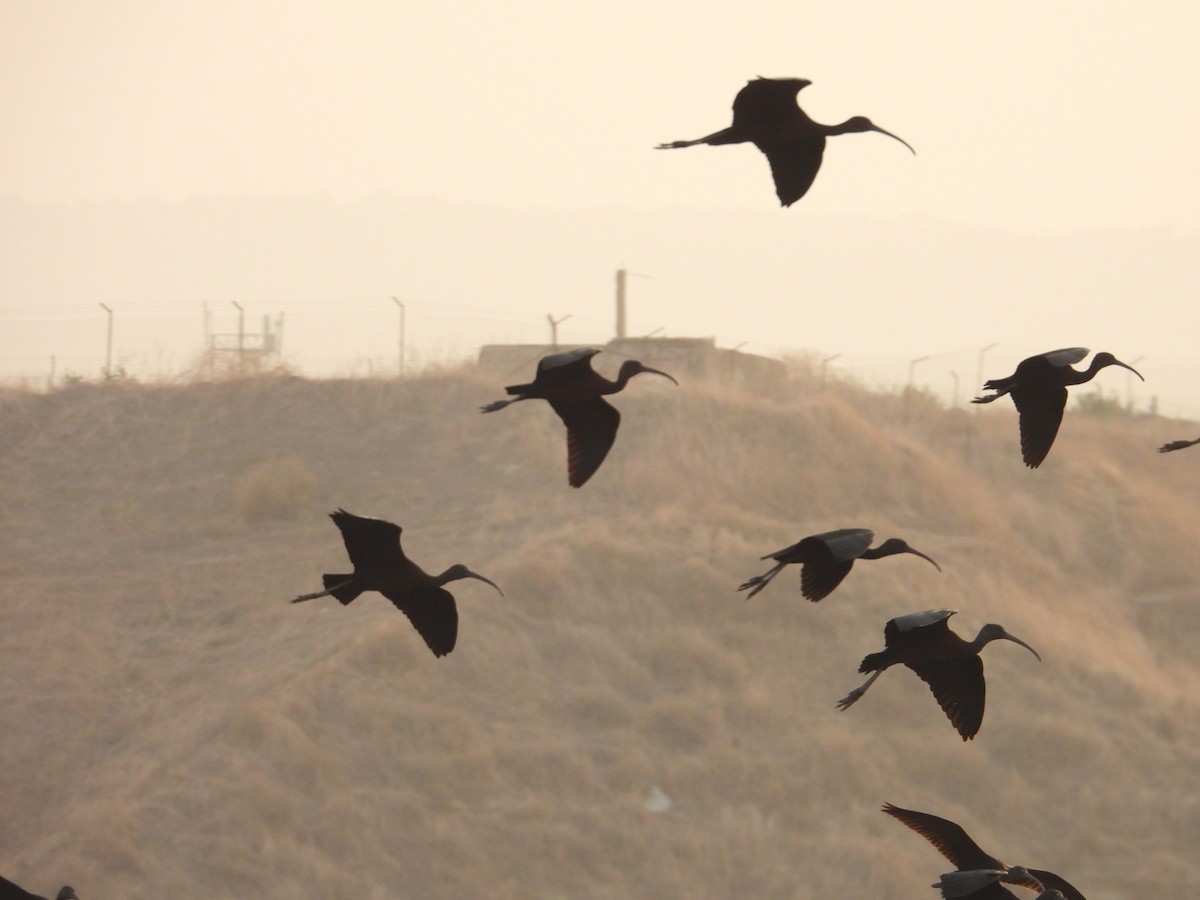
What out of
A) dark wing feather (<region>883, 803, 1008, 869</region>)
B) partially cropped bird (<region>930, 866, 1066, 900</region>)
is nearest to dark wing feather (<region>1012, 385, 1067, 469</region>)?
dark wing feather (<region>883, 803, 1008, 869</region>)

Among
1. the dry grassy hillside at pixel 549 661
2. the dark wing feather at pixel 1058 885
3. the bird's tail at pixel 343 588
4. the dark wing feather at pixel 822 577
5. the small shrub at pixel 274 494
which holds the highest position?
the dark wing feather at pixel 822 577

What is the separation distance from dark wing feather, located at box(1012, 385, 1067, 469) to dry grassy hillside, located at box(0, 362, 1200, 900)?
15.1 m

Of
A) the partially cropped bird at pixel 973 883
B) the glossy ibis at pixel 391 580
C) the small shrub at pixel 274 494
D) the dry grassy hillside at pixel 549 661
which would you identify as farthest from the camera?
the small shrub at pixel 274 494

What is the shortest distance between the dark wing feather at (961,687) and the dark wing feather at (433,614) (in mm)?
2315

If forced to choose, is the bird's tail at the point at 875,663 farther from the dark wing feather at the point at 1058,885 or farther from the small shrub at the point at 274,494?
the small shrub at the point at 274,494

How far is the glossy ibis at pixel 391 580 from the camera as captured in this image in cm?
793

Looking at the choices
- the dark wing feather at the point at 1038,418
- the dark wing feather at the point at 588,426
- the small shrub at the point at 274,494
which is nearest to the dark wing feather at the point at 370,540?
the dark wing feather at the point at 588,426

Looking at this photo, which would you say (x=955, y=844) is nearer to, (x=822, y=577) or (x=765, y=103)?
(x=822, y=577)

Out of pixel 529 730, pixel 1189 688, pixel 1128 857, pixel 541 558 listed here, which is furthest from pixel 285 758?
pixel 1189 688

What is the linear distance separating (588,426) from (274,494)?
2652 cm

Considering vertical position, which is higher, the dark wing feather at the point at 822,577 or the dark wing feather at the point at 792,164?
the dark wing feather at the point at 792,164

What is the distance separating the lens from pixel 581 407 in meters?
8.56

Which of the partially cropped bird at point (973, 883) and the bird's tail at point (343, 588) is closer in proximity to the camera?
the partially cropped bird at point (973, 883)

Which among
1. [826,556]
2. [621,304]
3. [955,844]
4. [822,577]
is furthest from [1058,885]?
[621,304]
